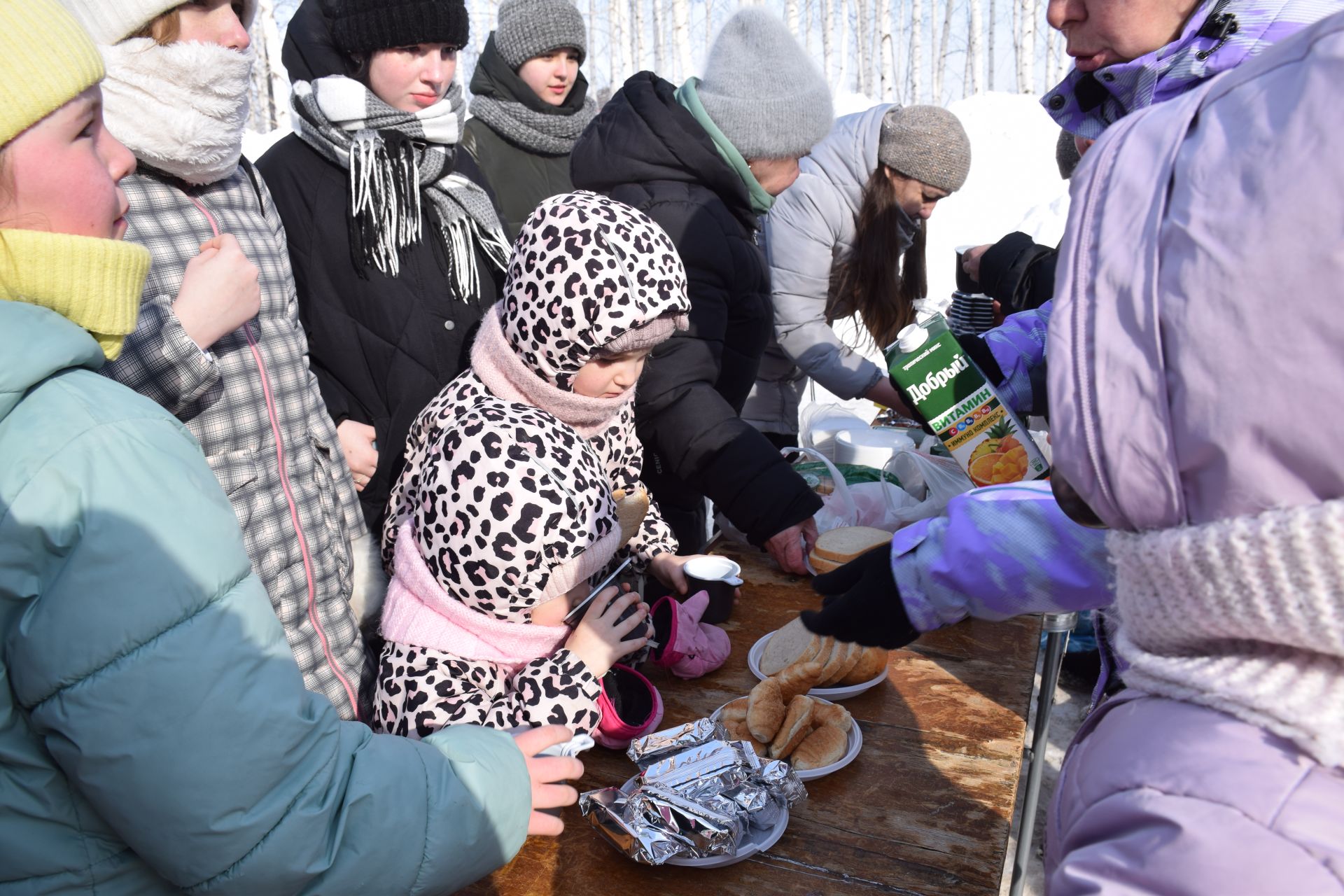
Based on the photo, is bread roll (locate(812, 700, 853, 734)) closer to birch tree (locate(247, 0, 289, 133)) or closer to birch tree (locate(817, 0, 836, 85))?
birch tree (locate(247, 0, 289, 133))

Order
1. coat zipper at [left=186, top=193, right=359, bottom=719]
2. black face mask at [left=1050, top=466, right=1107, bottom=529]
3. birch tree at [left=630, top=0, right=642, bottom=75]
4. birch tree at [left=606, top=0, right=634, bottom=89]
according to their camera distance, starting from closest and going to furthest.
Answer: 1. black face mask at [left=1050, top=466, right=1107, bottom=529]
2. coat zipper at [left=186, top=193, right=359, bottom=719]
3. birch tree at [left=606, top=0, right=634, bottom=89]
4. birch tree at [left=630, top=0, right=642, bottom=75]

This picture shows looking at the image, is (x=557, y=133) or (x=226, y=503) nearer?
(x=226, y=503)

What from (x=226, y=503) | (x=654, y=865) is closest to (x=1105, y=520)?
(x=654, y=865)

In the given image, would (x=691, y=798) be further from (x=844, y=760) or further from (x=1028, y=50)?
(x=1028, y=50)

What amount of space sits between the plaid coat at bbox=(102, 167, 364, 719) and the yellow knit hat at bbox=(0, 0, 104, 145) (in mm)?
542

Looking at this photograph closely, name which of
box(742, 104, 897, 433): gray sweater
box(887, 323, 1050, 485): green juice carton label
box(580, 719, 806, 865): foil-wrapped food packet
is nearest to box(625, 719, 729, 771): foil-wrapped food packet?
box(580, 719, 806, 865): foil-wrapped food packet

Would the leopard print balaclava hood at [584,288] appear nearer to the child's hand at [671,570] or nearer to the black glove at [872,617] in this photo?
the child's hand at [671,570]

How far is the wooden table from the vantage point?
1185 mm

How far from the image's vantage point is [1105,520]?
2.43ft

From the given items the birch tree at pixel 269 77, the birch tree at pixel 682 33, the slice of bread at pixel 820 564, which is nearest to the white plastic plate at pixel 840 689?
the slice of bread at pixel 820 564

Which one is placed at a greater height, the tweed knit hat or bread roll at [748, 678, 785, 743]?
the tweed knit hat

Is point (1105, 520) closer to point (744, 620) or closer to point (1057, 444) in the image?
point (1057, 444)

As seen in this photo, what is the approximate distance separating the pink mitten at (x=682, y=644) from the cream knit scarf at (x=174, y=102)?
126 centimetres

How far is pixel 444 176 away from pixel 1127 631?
2.14 meters
